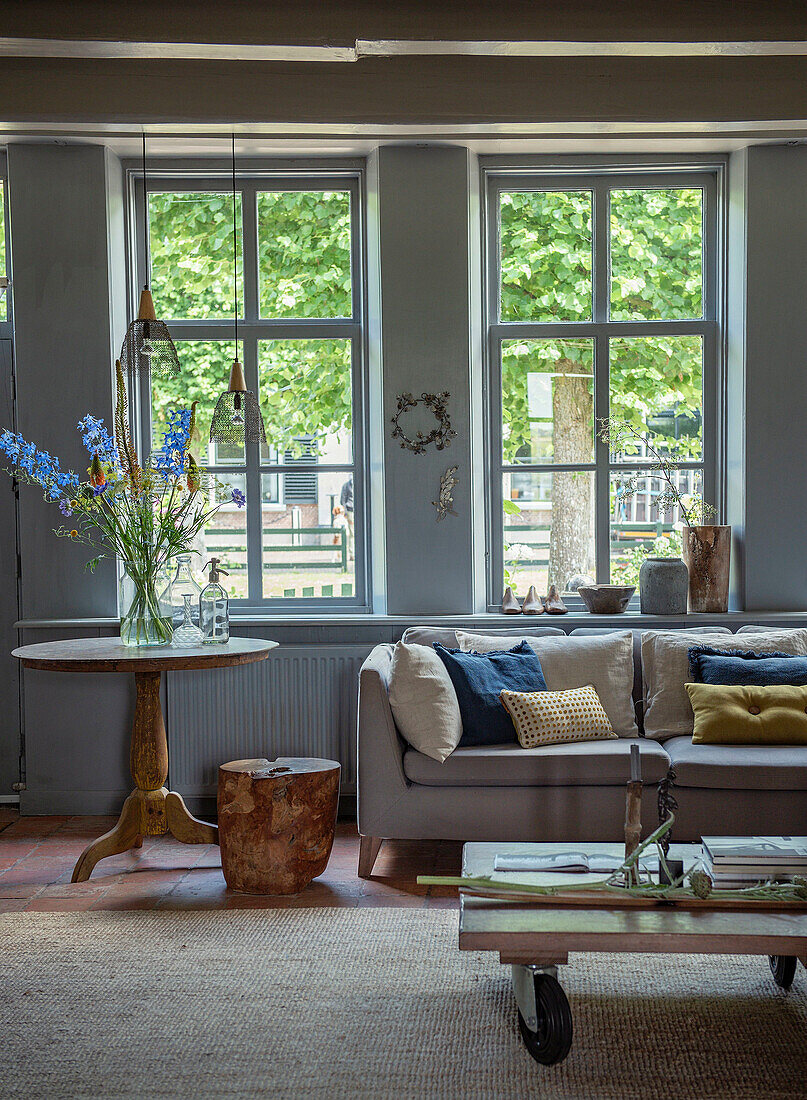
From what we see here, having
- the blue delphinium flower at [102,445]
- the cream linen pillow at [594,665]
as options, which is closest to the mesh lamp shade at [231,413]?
the blue delphinium flower at [102,445]

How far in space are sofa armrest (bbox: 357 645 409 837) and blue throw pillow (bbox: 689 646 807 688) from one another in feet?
4.43

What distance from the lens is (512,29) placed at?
8.55ft

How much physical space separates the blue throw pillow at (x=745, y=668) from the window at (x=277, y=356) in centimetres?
187

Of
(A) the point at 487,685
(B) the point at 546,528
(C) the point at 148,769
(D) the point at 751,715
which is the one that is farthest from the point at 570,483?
(C) the point at 148,769

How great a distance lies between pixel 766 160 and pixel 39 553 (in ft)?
13.5

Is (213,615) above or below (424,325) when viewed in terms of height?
below

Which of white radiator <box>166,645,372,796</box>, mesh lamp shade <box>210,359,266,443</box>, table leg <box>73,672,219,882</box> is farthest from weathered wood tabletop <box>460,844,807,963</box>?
mesh lamp shade <box>210,359,266,443</box>

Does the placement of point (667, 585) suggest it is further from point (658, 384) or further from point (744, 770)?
point (744, 770)

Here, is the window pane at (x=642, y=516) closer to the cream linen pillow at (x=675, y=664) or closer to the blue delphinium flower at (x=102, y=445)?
the cream linen pillow at (x=675, y=664)

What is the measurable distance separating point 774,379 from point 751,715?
6.19 feet

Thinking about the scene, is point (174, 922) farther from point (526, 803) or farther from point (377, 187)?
point (377, 187)

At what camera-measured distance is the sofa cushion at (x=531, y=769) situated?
12.7 feet

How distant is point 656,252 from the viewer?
5.33 m

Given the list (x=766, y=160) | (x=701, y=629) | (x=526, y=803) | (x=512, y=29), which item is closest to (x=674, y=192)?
(x=766, y=160)
